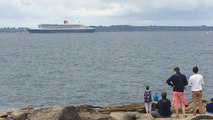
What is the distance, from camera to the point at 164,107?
15531 millimetres

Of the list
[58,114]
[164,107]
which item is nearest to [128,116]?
[164,107]

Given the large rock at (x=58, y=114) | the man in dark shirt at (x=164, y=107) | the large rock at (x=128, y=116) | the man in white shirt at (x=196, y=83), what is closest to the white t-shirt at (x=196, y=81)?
the man in white shirt at (x=196, y=83)

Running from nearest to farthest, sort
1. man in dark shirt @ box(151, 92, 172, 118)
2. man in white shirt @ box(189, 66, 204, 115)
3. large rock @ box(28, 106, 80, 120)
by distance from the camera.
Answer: large rock @ box(28, 106, 80, 120) → man in white shirt @ box(189, 66, 204, 115) → man in dark shirt @ box(151, 92, 172, 118)

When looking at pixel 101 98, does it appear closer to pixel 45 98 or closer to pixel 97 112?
pixel 45 98

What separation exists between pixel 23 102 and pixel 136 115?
19.6 metres

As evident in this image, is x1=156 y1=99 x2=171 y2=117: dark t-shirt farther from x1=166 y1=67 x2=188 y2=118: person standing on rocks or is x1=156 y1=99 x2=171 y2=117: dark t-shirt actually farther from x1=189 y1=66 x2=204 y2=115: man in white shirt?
x1=189 y1=66 x2=204 y2=115: man in white shirt

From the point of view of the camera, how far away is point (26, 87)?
42531 millimetres

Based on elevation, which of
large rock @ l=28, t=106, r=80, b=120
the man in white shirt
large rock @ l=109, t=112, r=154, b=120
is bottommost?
large rock @ l=109, t=112, r=154, b=120

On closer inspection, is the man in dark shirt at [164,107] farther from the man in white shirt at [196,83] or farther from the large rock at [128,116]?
the man in white shirt at [196,83]

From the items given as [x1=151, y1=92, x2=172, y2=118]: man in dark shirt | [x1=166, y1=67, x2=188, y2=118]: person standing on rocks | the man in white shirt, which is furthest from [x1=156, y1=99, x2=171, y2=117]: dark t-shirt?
the man in white shirt

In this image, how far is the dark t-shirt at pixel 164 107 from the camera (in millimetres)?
15422

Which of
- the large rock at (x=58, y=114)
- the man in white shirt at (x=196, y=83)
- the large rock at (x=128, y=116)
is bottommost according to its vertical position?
the large rock at (x=128, y=116)

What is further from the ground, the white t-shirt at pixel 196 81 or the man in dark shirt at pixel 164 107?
the white t-shirt at pixel 196 81

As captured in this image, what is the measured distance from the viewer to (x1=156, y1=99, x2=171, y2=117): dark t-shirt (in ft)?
50.6
